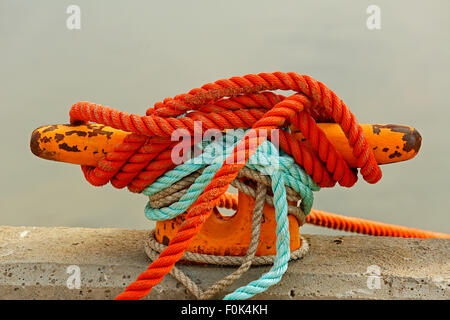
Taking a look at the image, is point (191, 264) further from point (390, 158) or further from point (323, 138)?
point (390, 158)

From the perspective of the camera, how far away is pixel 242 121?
1283 mm

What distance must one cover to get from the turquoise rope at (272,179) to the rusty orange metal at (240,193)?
0.08 meters

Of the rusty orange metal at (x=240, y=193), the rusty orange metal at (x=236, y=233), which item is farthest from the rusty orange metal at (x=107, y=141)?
the rusty orange metal at (x=236, y=233)

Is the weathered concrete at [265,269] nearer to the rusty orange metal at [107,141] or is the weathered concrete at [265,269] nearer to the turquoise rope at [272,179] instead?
the turquoise rope at [272,179]

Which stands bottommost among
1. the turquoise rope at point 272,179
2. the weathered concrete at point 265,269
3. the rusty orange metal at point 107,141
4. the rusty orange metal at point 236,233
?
the weathered concrete at point 265,269

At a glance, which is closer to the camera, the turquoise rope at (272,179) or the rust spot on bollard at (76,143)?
the turquoise rope at (272,179)

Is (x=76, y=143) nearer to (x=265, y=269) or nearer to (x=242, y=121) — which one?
(x=242, y=121)

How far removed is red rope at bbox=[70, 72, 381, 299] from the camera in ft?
4.15

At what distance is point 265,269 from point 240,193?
195 millimetres

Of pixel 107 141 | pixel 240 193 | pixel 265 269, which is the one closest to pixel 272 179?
pixel 240 193

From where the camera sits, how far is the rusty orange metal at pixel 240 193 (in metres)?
1.32

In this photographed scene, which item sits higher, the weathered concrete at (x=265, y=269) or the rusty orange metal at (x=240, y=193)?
the rusty orange metal at (x=240, y=193)

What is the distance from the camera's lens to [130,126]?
1263mm

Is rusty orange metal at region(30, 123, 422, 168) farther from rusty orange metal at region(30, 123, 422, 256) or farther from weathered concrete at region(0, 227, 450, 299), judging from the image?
weathered concrete at region(0, 227, 450, 299)
